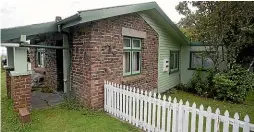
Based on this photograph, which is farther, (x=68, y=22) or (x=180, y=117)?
(x=68, y=22)

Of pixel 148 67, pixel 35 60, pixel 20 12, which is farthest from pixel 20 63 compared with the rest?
pixel 20 12

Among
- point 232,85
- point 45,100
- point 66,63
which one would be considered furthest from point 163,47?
point 45,100

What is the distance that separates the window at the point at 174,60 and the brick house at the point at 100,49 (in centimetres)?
103

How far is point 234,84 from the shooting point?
28.0ft

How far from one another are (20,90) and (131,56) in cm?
399

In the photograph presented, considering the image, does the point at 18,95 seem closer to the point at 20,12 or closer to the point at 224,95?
the point at 224,95

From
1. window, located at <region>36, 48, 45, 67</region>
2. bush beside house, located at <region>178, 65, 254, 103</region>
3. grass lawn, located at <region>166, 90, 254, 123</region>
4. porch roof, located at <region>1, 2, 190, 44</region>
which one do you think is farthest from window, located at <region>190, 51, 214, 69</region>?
window, located at <region>36, 48, 45, 67</region>

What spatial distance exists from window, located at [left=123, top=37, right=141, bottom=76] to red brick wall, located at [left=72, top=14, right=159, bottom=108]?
0.36m

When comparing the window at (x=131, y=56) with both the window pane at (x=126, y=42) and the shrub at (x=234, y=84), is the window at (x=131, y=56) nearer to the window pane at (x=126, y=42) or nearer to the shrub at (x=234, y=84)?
the window pane at (x=126, y=42)

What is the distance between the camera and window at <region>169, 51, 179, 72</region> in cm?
1155

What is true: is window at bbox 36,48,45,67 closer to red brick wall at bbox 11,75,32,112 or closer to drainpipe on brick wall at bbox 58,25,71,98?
drainpipe on brick wall at bbox 58,25,71,98

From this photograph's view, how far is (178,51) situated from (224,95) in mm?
4270

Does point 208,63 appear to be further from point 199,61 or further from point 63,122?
point 63,122

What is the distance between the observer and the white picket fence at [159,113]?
359cm
